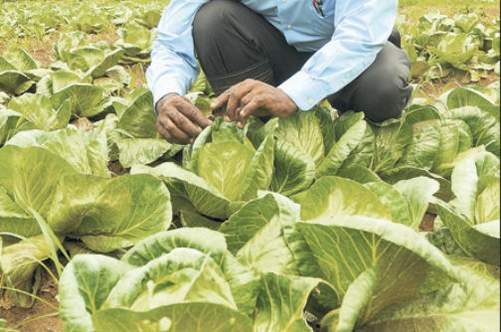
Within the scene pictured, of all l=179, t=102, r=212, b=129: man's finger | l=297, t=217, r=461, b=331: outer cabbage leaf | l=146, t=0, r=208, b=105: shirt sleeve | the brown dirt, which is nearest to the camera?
l=297, t=217, r=461, b=331: outer cabbage leaf

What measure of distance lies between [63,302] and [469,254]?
105cm

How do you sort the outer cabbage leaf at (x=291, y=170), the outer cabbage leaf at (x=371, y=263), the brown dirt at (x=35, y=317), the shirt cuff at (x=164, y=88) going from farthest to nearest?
1. the shirt cuff at (x=164, y=88)
2. the outer cabbage leaf at (x=291, y=170)
3. the brown dirt at (x=35, y=317)
4. the outer cabbage leaf at (x=371, y=263)

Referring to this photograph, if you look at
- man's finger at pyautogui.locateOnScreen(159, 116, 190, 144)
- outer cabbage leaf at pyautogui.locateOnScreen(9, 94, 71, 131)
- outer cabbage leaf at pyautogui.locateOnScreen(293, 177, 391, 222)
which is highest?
outer cabbage leaf at pyautogui.locateOnScreen(293, 177, 391, 222)

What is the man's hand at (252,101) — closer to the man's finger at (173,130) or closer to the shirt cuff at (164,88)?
the man's finger at (173,130)

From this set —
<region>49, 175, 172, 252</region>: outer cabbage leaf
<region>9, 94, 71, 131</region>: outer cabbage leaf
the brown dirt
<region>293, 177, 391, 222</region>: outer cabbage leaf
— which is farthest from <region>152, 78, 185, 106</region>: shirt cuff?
<region>293, 177, 391, 222</region>: outer cabbage leaf

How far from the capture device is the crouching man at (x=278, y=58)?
2217mm

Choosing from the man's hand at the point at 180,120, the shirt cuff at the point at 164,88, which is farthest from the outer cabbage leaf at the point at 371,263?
the shirt cuff at the point at 164,88

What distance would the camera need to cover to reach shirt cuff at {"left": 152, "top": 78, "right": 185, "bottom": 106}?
2473 mm

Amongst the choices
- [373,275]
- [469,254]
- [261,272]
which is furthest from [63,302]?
[469,254]

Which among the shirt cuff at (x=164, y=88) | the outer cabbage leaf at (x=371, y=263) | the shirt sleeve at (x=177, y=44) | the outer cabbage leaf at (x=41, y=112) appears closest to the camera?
the outer cabbage leaf at (x=371, y=263)

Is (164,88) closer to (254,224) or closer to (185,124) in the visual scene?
(185,124)

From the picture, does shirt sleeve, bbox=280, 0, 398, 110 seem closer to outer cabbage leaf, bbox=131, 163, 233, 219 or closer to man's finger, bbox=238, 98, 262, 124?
man's finger, bbox=238, 98, 262, 124

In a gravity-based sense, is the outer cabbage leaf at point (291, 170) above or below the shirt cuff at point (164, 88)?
below

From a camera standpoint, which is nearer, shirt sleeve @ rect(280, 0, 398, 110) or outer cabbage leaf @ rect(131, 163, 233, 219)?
outer cabbage leaf @ rect(131, 163, 233, 219)
